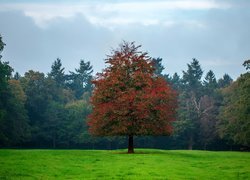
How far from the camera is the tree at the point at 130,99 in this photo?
47781mm

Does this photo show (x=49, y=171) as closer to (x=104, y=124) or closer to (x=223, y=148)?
(x=104, y=124)

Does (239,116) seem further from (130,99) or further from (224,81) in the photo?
(224,81)

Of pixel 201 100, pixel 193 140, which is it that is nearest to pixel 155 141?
pixel 193 140

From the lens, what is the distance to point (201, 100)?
344ft

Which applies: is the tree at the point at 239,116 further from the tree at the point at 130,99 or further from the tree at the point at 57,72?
the tree at the point at 57,72

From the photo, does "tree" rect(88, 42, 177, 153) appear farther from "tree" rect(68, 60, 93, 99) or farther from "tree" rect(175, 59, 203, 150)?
"tree" rect(68, 60, 93, 99)

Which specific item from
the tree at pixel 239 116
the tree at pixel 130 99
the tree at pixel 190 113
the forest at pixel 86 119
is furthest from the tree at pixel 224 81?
the tree at pixel 130 99

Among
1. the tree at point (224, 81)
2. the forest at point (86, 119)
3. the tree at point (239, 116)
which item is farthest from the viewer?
the tree at point (224, 81)

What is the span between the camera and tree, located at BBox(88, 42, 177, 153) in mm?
47781

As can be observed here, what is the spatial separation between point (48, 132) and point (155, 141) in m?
27.9

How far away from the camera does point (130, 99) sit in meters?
47.6

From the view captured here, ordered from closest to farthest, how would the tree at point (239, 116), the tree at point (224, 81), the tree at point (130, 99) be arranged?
the tree at point (130, 99)
the tree at point (239, 116)
the tree at point (224, 81)

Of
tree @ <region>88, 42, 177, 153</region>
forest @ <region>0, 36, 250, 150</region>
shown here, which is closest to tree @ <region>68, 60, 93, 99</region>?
forest @ <region>0, 36, 250, 150</region>

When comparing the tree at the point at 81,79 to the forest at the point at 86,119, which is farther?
the tree at the point at 81,79
